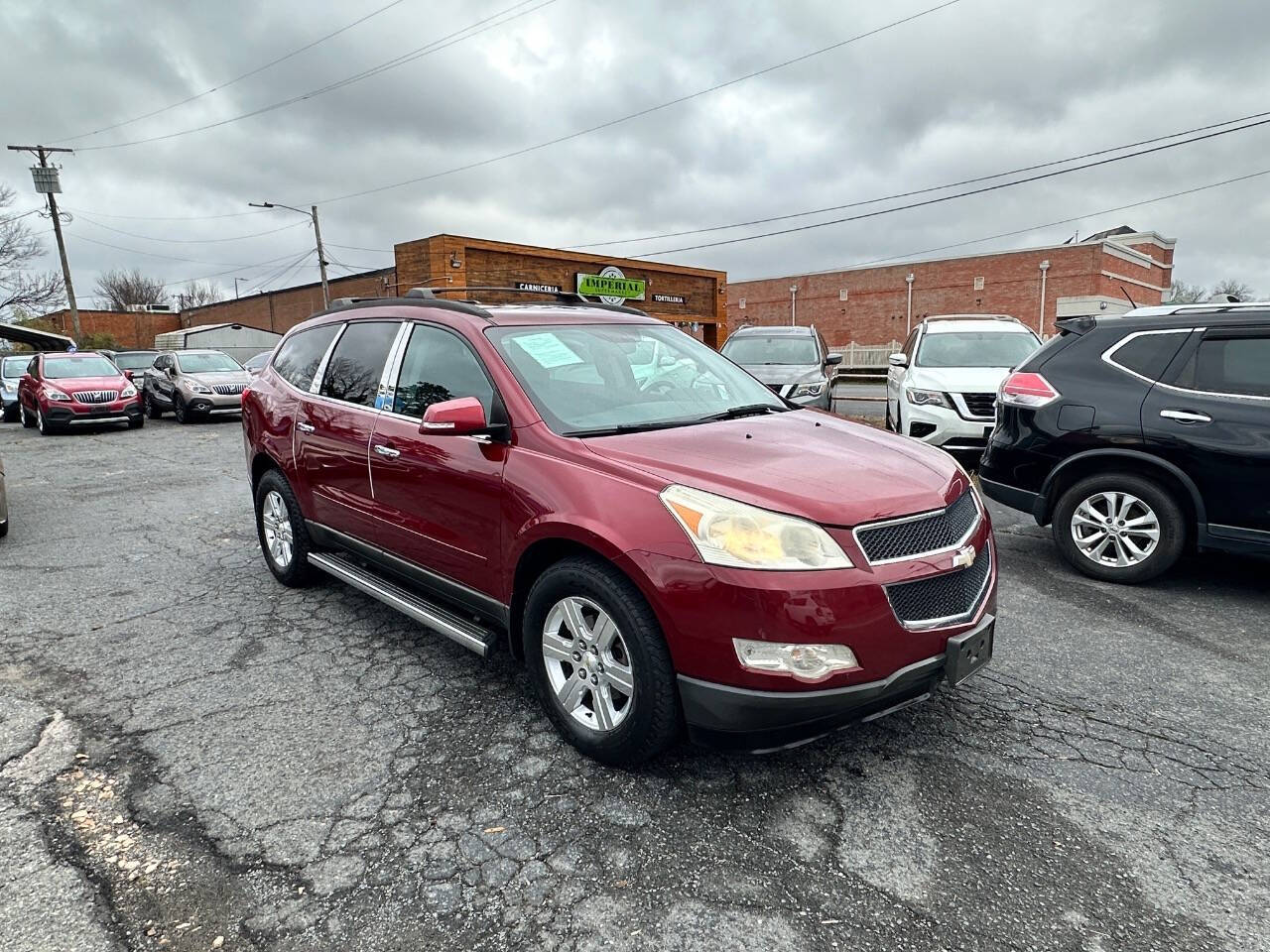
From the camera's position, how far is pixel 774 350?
11773 millimetres

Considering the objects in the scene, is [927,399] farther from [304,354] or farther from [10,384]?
[10,384]

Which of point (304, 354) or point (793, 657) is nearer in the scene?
point (793, 657)

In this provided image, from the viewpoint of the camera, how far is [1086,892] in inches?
87.2

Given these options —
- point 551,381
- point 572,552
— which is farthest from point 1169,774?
point 551,381

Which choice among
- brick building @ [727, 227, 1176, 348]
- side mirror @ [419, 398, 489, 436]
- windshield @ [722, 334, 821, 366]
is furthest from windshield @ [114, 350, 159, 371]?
brick building @ [727, 227, 1176, 348]

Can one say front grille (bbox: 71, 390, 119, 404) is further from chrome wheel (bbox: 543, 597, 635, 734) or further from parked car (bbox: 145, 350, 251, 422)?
chrome wheel (bbox: 543, 597, 635, 734)

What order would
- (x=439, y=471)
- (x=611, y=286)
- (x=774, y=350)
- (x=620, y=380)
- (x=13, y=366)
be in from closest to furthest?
(x=439, y=471), (x=620, y=380), (x=774, y=350), (x=13, y=366), (x=611, y=286)

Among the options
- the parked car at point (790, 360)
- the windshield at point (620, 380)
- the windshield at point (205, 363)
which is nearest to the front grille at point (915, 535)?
the windshield at point (620, 380)

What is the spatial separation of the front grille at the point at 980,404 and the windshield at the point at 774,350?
→ 11.5ft

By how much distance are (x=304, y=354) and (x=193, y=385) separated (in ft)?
47.4

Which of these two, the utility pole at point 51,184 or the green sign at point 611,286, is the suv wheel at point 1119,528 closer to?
the green sign at point 611,286

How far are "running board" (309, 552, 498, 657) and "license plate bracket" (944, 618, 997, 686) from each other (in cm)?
180

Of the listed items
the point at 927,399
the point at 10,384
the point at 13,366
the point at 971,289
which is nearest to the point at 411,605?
the point at 927,399

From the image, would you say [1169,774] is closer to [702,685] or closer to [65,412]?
[702,685]
